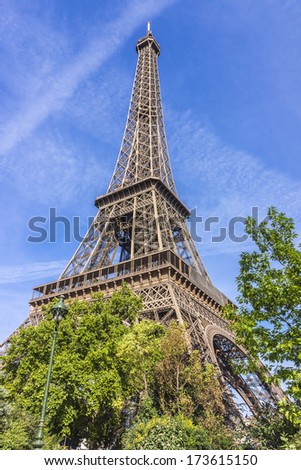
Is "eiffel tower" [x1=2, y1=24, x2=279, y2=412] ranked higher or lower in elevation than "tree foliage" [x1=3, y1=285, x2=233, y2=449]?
higher

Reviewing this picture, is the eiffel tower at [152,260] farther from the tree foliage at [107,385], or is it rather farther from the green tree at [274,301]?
the green tree at [274,301]

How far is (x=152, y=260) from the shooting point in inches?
1250

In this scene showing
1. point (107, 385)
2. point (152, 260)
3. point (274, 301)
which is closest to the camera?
point (274, 301)

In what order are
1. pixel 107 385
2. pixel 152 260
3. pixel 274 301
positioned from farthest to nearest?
pixel 152 260, pixel 107 385, pixel 274 301

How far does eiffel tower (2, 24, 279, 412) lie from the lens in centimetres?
2861

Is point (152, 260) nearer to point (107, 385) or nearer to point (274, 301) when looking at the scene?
point (107, 385)

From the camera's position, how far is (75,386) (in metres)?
17.8

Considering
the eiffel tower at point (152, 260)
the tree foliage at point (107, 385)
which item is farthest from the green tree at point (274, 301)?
the eiffel tower at point (152, 260)

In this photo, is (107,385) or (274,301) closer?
(274,301)

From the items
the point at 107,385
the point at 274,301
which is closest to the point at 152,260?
the point at 107,385

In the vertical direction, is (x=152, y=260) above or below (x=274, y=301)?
above

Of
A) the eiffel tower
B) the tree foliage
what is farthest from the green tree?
the eiffel tower

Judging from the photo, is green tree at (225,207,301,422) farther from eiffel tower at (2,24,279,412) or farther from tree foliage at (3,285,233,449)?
eiffel tower at (2,24,279,412)
